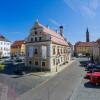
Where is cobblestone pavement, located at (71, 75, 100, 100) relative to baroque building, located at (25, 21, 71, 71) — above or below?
below

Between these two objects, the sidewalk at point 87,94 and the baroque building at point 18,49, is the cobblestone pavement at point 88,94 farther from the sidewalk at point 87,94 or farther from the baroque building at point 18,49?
the baroque building at point 18,49

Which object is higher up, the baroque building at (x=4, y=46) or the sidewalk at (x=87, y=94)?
the baroque building at (x=4, y=46)

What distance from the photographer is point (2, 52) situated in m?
89.9

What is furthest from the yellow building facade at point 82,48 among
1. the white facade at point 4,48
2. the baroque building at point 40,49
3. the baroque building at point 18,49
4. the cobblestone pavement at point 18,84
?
the cobblestone pavement at point 18,84

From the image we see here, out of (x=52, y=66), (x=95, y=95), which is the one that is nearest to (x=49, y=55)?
(x=52, y=66)

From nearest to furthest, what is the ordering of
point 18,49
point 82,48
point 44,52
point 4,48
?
point 44,52, point 4,48, point 18,49, point 82,48

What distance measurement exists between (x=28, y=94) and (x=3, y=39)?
7670 cm

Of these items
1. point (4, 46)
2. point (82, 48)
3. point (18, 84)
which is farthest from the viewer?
point (82, 48)

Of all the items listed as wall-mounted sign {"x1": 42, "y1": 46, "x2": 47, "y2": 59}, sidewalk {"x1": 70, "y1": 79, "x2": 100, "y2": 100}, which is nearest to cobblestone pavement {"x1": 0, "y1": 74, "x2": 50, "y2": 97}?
sidewalk {"x1": 70, "y1": 79, "x2": 100, "y2": 100}

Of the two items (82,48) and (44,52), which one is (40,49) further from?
(82,48)

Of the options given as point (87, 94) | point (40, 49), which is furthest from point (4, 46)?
point (87, 94)

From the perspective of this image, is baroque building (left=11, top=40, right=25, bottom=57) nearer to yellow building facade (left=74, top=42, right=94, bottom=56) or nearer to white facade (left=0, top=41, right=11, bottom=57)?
white facade (left=0, top=41, right=11, bottom=57)

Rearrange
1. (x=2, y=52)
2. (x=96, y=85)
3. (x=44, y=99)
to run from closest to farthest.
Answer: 1. (x=44, y=99)
2. (x=96, y=85)
3. (x=2, y=52)

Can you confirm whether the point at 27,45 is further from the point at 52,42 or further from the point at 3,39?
the point at 3,39
